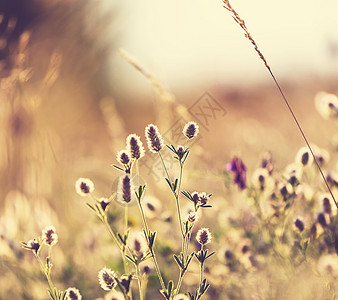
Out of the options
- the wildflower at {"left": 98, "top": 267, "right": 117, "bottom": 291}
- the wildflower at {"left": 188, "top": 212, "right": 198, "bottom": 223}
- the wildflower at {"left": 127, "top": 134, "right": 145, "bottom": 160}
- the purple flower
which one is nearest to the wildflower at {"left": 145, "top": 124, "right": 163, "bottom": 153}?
the wildflower at {"left": 127, "top": 134, "right": 145, "bottom": 160}

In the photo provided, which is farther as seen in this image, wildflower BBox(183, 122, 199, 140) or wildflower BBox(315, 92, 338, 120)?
wildflower BBox(315, 92, 338, 120)

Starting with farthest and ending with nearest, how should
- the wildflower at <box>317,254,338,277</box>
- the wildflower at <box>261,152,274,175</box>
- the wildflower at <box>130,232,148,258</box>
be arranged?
the wildflower at <box>261,152,274,175</box> → the wildflower at <box>317,254,338,277</box> → the wildflower at <box>130,232,148,258</box>

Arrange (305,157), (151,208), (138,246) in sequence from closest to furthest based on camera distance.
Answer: (138,246) → (305,157) → (151,208)

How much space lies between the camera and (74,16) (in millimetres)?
2096

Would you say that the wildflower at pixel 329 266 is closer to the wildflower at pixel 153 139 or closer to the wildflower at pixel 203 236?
the wildflower at pixel 203 236

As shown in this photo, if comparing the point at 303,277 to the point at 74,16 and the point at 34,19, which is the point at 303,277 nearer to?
the point at 74,16

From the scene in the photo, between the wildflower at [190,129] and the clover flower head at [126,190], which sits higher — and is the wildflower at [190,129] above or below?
above

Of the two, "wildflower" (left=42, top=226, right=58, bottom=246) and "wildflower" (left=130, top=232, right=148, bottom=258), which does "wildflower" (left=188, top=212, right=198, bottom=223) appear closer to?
"wildflower" (left=130, top=232, right=148, bottom=258)

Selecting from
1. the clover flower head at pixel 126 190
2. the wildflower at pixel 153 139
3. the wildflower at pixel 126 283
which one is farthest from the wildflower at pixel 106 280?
the wildflower at pixel 153 139

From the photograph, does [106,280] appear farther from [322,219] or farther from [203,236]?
[322,219]

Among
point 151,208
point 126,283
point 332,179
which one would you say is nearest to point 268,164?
point 332,179

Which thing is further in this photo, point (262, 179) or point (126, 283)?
point (262, 179)

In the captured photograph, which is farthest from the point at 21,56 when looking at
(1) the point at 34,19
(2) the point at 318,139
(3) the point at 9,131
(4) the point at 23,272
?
(2) the point at 318,139

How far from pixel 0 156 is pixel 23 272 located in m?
0.69
